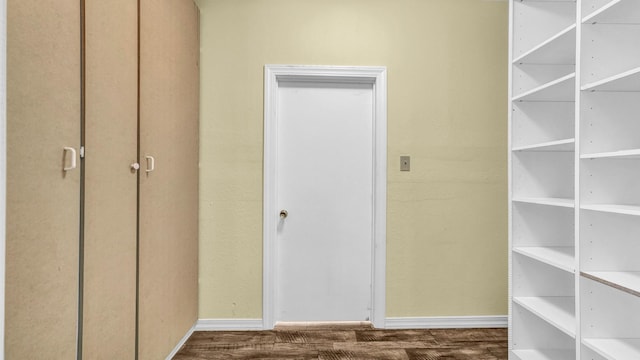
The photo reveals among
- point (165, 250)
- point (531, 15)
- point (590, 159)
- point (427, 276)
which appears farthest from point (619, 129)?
point (165, 250)

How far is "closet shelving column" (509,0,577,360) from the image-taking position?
2305mm

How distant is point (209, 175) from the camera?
293 centimetres

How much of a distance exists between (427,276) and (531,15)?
188cm

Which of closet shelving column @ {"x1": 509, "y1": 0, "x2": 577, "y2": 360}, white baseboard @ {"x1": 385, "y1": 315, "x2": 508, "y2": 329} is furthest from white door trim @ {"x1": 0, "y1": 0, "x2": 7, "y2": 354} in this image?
white baseboard @ {"x1": 385, "y1": 315, "x2": 508, "y2": 329}

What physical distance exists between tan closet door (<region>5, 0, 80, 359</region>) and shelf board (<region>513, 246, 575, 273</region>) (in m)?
2.11

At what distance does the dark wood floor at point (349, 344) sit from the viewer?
2514mm

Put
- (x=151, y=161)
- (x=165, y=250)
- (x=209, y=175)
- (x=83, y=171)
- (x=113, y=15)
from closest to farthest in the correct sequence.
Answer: (x=83, y=171) → (x=113, y=15) → (x=151, y=161) → (x=165, y=250) → (x=209, y=175)

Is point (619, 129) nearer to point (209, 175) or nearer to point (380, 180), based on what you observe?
point (380, 180)

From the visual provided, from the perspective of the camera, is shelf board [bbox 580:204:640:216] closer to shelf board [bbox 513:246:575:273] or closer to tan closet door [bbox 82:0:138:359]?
shelf board [bbox 513:246:575:273]

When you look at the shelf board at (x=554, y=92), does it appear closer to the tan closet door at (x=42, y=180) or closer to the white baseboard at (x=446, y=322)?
the white baseboard at (x=446, y=322)

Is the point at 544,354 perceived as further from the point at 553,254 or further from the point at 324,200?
the point at 324,200

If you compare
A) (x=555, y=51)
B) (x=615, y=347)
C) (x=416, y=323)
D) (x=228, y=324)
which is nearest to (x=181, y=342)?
(x=228, y=324)

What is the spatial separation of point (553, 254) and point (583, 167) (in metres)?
0.63

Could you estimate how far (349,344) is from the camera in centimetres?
269
